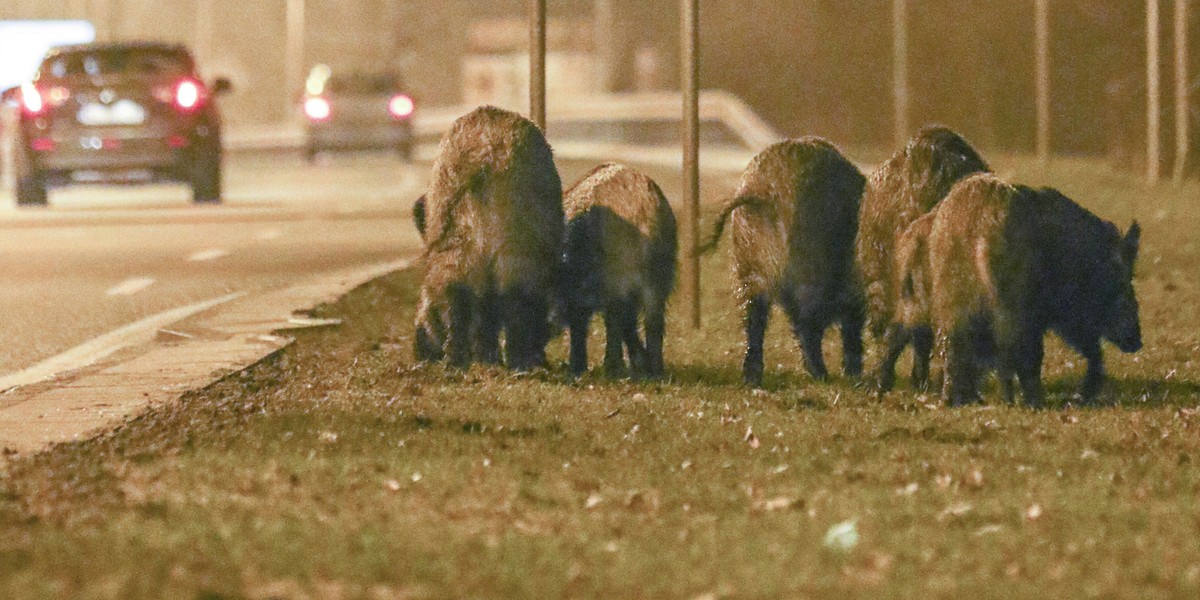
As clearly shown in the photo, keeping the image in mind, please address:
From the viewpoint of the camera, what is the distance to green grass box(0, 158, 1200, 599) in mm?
6293

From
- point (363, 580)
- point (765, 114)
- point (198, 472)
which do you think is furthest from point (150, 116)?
point (765, 114)

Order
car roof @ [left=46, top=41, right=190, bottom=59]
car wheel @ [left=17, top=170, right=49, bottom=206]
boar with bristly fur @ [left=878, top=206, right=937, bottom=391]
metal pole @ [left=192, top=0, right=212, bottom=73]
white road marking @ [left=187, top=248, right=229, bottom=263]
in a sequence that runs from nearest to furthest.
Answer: boar with bristly fur @ [left=878, top=206, right=937, bottom=391] → white road marking @ [left=187, top=248, right=229, bottom=263] → car roof @ [left=46, top=41, right=190, bottom=59] → car wheel @ [left=17, top=170, right=49, bottom=206] → metal pole @ [left=192, top=0, right=212, bottom=73]

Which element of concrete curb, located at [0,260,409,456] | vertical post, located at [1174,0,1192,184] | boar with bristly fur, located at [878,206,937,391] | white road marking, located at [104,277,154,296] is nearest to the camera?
Answer: concrete curb, located at [0,260,409,456]

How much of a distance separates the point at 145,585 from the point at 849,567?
73.0 inches

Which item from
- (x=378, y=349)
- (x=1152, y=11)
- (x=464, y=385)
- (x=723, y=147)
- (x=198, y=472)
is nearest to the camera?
(x=198, y=472)

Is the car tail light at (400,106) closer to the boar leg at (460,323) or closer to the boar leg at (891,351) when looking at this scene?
the boar leg at (460,323)

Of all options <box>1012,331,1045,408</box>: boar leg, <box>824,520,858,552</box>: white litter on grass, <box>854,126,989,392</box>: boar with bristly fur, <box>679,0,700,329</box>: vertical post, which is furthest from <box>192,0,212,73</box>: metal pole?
<box>824,520,858,552</box>: white litter on grass

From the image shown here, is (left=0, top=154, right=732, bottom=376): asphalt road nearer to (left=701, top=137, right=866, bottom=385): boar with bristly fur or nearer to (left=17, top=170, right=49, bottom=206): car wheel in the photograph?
(left=17, top=170, right=49, bottom=206): car wheel

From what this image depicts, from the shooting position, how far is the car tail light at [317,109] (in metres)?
40.9

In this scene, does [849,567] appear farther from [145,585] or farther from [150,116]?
[150,116]

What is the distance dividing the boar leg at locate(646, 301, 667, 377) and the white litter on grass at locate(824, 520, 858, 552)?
373cm

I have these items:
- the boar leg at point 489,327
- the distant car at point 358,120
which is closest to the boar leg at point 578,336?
the boar leg at point 489,327

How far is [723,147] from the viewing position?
40.3 m

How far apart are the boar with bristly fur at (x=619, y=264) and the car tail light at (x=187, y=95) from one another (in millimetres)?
13451
